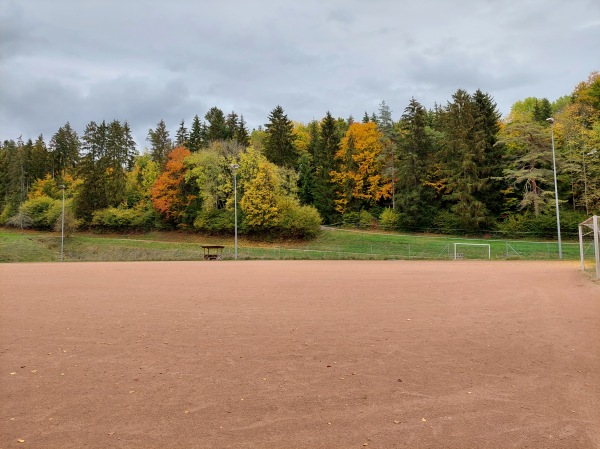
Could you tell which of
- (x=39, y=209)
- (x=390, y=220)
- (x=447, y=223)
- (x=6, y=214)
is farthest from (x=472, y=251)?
(x=6, y=214)

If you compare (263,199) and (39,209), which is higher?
(39,209)

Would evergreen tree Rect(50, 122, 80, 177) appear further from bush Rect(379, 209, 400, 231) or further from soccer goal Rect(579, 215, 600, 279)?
soccer goal Rect(579, 215, 600, 279)

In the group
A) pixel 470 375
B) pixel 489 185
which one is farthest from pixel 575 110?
pixel 470 375

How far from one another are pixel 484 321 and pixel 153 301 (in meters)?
9.13

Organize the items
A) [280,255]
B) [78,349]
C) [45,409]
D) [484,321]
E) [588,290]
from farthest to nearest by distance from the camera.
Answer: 1. [280,255]
2. [588,290]
3. [484,321]
4. [78,349]
5. [45,409]

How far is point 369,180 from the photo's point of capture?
61.2 m

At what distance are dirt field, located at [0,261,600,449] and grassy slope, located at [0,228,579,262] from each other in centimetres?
2881

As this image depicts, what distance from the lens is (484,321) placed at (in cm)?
894

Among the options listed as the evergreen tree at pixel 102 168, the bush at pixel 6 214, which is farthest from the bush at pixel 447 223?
the bush at pixel 6 214

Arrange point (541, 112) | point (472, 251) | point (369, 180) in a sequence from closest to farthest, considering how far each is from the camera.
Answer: point (472, 251) < point (369, 180) < point (541, 112)

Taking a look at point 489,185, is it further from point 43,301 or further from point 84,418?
point 84,418

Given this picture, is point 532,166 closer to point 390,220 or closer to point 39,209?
point 390,220

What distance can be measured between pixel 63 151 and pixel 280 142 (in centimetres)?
5395

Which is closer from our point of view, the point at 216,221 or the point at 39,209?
the point at 216,221
